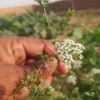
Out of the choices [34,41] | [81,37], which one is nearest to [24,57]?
[34,41]

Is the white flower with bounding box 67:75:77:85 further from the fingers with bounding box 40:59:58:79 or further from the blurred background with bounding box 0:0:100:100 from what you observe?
the fingers with bounding box 40:59:58:79

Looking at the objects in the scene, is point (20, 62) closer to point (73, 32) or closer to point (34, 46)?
point (34, 46)

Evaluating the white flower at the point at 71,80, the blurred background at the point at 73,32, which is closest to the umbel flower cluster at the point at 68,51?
the blurred background at the point at 73,32

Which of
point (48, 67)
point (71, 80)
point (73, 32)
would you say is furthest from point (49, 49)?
point (73, 32)

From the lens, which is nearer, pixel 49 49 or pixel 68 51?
pixel 68 51

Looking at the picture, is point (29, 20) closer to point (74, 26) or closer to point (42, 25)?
point (42, 25)

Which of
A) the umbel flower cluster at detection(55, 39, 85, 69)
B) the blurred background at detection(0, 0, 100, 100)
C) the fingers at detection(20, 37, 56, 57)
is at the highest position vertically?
the umbel flower cluster at detection(55, 39, 85, 69)

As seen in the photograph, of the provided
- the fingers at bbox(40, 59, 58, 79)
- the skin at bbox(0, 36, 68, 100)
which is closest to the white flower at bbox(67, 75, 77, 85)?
the skin at bbox(0, 36, 68, 100)
